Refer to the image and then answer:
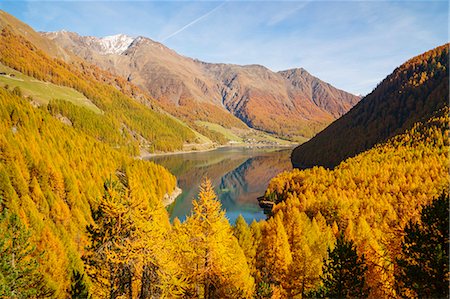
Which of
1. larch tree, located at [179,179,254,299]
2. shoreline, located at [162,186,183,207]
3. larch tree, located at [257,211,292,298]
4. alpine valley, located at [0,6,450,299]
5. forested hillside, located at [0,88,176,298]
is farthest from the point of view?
shoreline, located at [162,186,183,207]

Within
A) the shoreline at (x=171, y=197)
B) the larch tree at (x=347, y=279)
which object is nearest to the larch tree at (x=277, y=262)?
the larch tree at (x=347, y=279)

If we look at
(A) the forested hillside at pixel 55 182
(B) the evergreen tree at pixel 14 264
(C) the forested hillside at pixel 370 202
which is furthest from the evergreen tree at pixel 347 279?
(B) the evergreen tree at pixel 14 264

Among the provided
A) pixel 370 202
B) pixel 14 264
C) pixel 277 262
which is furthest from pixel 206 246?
pixel 370 202

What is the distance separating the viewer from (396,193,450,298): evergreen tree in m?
19.5

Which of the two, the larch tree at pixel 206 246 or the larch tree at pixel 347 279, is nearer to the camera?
the larch tree at pixel 206 246

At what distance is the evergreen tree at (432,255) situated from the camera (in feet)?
64.1

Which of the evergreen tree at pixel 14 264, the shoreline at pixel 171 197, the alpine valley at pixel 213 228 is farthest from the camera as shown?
the shoreline at pixel 171 197

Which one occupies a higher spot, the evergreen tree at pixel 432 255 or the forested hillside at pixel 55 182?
the forested hillside at pixel 55 182

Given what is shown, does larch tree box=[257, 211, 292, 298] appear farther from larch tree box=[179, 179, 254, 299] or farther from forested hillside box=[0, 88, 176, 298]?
larch tree box=[179, 179, 254, 299]

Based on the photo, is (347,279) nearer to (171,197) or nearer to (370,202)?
(370,202)

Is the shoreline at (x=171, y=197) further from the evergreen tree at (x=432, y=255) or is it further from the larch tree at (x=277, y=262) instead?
the evergreen tree at (x=432, y=255)

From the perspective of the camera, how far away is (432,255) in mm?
20094

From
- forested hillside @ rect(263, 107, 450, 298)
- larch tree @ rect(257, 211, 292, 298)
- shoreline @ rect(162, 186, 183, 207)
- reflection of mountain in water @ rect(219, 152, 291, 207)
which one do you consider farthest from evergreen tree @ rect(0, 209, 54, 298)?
reflection of mountain in water @ rect(219, 152, 291, 207)

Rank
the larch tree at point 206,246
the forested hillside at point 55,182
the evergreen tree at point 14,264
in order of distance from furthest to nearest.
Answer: the forested hillside at point 55,182 → the evergreen tree at point 14,264 → the larch tree at point 206,246
